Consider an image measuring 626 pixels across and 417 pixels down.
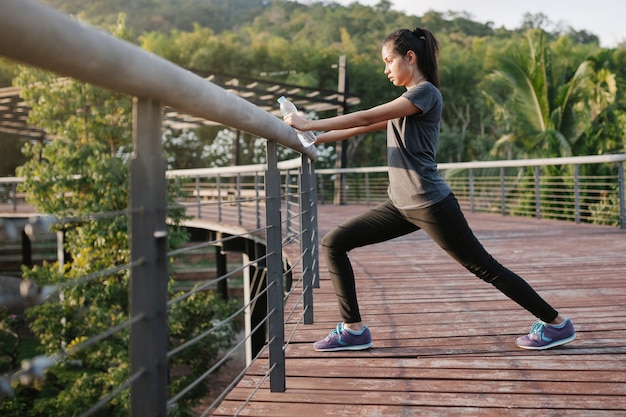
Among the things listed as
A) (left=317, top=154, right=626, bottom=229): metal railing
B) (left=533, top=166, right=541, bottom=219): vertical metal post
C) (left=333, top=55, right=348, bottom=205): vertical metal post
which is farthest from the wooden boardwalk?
(left=333, top=55, right=348, bottom=205): vertical metal post

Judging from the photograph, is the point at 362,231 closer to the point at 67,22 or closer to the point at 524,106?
the point at 67,22

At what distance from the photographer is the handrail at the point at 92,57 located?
0.86 metres

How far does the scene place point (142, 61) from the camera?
45.9 inches

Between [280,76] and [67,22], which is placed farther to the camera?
[280,76]

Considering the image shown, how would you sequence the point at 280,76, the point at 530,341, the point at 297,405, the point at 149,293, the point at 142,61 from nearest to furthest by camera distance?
the point at 142,61, the point at 149,293, the point at 297,405, the point at 530,341, the point at 280,76

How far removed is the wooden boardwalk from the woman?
13cm

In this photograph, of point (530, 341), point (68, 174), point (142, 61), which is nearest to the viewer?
point (142, 61)

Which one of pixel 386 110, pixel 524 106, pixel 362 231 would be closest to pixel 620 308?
pixel 362 231

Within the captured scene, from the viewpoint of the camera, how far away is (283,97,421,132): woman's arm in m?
2.49

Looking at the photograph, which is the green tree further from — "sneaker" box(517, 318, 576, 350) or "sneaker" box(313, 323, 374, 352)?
"sneaker" box(517, 318, 576, 350)

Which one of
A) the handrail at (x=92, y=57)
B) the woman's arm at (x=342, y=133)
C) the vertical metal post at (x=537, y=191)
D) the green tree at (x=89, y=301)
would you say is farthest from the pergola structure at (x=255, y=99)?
the handrail at (x=92, y=57)

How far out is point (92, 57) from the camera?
1.01 metres

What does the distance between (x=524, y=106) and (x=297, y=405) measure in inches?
594

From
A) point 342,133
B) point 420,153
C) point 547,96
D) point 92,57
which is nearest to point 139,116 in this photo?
point 92,57
